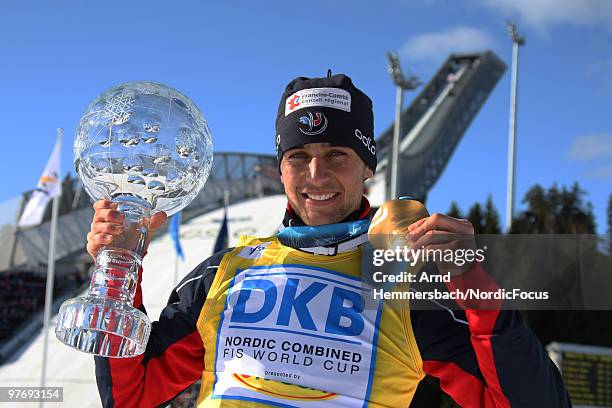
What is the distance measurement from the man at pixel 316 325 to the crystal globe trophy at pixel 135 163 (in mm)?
75

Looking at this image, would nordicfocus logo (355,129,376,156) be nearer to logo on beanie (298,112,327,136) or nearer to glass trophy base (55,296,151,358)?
logo on beanie (298,112,327,136)

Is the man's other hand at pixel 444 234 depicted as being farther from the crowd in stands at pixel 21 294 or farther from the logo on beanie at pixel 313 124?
the crowd in stands at pixel 21 294

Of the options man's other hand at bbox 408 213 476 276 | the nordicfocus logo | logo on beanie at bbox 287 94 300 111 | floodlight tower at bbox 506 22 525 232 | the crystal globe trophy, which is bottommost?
man's other hand at bbox 408 213 476 276

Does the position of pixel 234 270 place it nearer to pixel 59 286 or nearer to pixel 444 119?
pixel 59 286

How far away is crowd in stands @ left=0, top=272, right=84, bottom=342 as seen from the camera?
84.5 ft

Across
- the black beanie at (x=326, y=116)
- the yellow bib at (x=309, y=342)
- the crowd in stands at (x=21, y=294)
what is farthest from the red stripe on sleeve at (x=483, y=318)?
the crowd in stands at (x=21, y=294)

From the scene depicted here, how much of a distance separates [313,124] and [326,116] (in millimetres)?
59

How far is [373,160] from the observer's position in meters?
2.51

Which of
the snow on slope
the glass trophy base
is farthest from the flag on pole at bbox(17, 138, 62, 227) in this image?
the glass trophy base

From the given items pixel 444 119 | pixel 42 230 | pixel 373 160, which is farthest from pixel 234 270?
pixel 444 119

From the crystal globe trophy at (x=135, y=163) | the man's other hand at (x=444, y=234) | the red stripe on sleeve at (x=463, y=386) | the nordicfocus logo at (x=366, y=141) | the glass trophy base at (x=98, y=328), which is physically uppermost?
the nordicfocus logo at (x=366, y=141)

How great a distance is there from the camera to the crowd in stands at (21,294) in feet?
84.5

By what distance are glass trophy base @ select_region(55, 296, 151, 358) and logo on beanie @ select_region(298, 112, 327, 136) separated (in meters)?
0.85

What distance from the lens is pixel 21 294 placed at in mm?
28484
